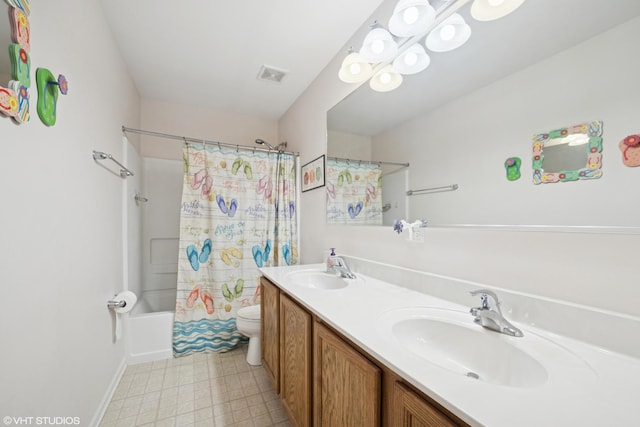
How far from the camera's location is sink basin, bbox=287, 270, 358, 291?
63.5 inches

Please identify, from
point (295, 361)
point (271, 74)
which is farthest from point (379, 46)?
point (295, 361)

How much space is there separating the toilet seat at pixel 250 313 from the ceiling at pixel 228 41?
207cm

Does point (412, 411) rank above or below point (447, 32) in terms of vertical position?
below

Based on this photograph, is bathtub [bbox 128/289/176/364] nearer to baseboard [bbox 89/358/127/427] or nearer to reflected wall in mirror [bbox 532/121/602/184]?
baseboard [bbox 89/358/127/427]

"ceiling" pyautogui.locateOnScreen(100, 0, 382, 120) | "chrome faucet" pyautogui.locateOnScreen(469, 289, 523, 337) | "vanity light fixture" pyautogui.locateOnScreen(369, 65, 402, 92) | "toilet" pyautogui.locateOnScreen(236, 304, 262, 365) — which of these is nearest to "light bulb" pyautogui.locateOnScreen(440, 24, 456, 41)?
"vanity light fixture" pyautogui.locateOnScreen(369, 65, 402, 92)

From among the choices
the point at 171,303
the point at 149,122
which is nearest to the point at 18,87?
the point at 149,122

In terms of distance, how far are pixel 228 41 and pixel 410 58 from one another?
1.33 metres

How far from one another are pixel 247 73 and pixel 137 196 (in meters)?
1.53

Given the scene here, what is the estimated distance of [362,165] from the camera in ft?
5.62

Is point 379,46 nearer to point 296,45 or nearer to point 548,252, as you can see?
point 296,45

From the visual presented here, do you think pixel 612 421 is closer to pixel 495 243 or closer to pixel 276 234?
pixel 495 243

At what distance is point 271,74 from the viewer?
2.22 metres

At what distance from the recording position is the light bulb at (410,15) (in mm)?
1182

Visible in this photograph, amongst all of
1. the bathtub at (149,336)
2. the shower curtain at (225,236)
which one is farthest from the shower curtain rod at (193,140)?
the bathtub at (149,336)
